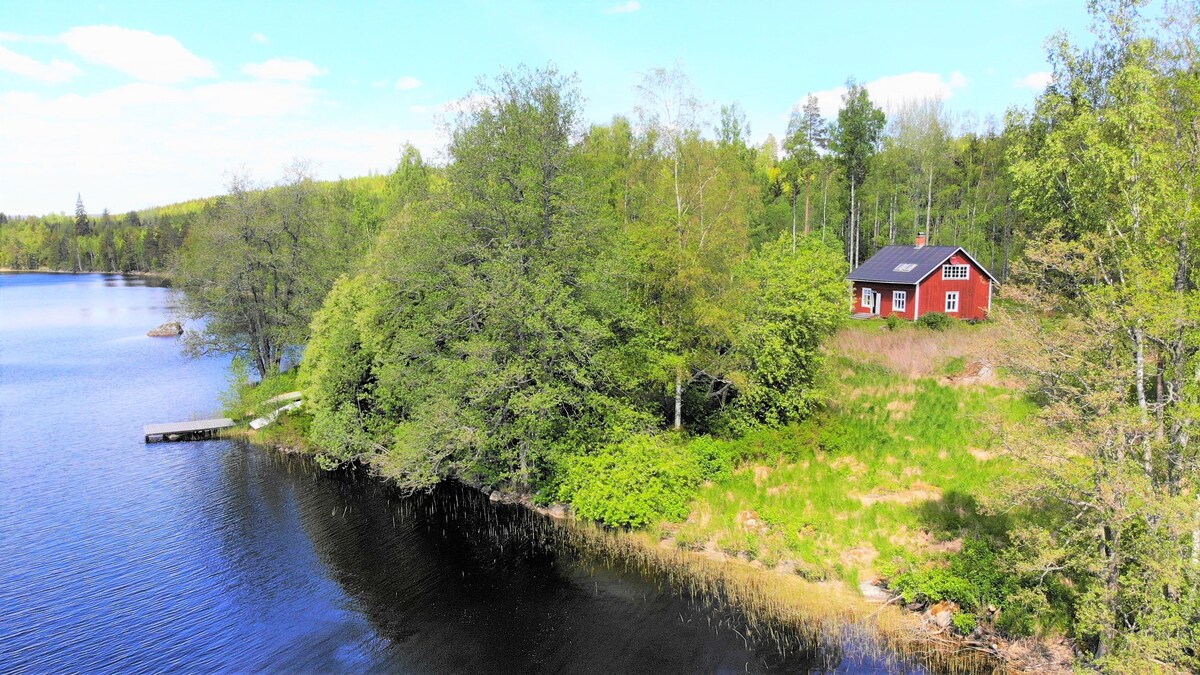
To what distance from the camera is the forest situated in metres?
13.3

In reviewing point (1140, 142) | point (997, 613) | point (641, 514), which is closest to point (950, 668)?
point (997, 613)

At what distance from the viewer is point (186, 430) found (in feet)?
122

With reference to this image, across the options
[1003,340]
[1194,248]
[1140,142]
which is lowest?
[1003,340]

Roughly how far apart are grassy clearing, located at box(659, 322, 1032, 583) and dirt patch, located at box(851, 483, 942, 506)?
4 cm

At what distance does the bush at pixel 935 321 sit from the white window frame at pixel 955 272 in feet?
17.4

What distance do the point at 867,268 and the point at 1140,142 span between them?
119 ft

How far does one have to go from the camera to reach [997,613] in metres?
16.7

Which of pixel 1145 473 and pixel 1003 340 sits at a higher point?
pixel 1003 340

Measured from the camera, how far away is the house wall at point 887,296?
146ft

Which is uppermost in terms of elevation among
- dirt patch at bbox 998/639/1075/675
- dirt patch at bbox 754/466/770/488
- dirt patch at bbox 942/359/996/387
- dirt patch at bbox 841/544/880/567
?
dirt patch at bbox 942/359/996/387

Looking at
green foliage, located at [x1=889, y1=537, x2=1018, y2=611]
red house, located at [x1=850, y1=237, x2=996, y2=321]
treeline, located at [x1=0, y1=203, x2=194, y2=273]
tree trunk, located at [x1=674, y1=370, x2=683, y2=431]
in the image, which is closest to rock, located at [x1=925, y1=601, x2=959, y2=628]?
green foliage, located at [x1=889, y1=537, x2=1018, y2=611]

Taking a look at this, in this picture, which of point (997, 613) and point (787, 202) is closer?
point (997, 613)

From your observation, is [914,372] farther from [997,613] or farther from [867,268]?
[867,268]

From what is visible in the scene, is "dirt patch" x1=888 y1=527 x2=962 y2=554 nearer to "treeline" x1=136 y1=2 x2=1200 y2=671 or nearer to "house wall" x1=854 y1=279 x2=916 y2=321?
"treeline" x1=136 y1=2 x2=1200 y2=671
